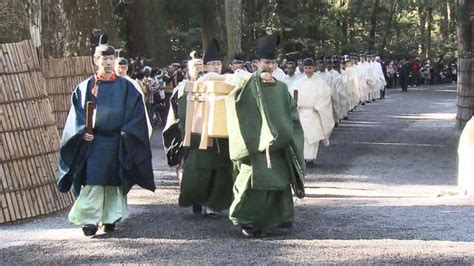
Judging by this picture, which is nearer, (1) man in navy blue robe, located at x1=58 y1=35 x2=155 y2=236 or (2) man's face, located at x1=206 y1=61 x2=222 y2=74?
(1) man in navy blue robe, located at x1=58 y1=35 x2=155 y2=236

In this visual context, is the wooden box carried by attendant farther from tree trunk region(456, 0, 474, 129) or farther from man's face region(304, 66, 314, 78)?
tree trunk region(456, 0, 474, 129)

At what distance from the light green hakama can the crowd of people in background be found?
6.28 metres

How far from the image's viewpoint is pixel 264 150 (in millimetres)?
7469

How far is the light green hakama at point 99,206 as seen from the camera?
7.63 m

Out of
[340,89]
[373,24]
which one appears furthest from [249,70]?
[373,24]

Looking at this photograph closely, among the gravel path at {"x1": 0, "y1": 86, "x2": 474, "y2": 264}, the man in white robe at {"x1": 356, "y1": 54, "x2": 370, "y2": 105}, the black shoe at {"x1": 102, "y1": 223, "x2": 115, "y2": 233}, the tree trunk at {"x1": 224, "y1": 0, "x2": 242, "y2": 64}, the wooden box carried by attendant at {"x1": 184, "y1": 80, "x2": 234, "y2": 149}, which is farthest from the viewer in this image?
the man in white robe at {"x1": 356, "y1": 54, "x2": 370, "y2": 105}

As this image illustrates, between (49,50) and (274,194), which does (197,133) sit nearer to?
(274,194)

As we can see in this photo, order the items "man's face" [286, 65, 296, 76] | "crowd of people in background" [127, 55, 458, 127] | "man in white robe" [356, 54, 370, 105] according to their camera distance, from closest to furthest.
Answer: "man's face" [286, 65, 296, 76] → "crowd of people in background" [127, 55, 458, 127] → "man in white robe" [356, 54, 370, 105]

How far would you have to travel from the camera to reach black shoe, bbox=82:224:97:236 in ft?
25.1

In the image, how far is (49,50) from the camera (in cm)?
1305

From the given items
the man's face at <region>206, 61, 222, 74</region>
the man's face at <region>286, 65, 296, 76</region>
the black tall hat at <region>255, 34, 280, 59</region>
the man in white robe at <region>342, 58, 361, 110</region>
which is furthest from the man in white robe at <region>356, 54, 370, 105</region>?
the black tall hat at <region>255, 34, 280, 59</region>

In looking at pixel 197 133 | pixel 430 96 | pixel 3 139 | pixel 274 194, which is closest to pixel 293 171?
pixel 274 194

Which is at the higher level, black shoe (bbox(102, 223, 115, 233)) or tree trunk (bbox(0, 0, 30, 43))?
tree trunk (bbox(0, 0, 30, 43))

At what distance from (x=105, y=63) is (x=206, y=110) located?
124 cm
